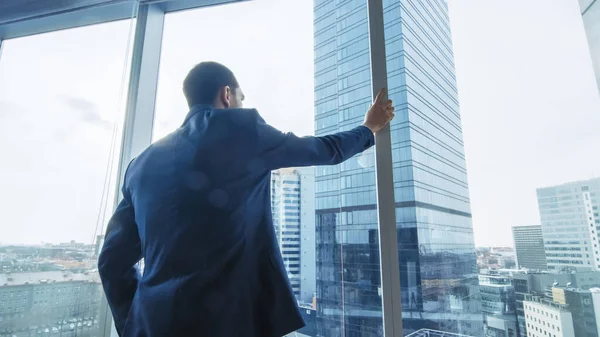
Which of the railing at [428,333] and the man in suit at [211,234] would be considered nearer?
the man in suit at [211,234]

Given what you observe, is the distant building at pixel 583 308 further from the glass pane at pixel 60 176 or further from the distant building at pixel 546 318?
the glass pane at pixel 60 176

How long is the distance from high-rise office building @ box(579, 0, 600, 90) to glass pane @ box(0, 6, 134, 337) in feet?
5.68

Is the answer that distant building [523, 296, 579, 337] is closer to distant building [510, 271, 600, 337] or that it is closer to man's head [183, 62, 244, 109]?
distant building [510, 271, 600, 337]

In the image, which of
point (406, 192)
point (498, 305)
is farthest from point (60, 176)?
point (498, 305)

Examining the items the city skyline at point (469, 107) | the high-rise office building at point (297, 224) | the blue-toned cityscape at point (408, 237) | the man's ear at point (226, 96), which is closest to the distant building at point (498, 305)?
the blue-toned cityscape at point (408, 237)

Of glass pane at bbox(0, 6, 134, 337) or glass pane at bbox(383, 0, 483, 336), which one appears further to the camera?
glass pane at bbox(0, 6, 134, 337)

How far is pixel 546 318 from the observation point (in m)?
0.83

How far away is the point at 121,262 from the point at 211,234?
33 centimetres

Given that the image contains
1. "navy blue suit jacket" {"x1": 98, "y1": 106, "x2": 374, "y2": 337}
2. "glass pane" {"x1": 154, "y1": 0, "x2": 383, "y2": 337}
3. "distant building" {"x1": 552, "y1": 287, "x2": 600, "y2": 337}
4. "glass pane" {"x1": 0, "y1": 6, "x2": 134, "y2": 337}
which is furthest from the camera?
"glass pane" {"x1": 0, "y1": 6, "x2": 134, "y2": 337}

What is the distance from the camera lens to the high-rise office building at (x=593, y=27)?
90cm

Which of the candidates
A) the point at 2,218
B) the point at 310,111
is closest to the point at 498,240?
the point at 310,111

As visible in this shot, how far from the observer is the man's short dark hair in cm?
88

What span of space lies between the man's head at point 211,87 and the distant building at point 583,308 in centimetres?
103

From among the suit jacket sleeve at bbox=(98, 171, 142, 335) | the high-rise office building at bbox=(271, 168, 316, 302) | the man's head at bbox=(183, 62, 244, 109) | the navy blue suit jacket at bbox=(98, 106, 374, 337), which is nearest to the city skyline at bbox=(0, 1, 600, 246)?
the high-rise office building at bbox=(271, 168, 316, 302)
